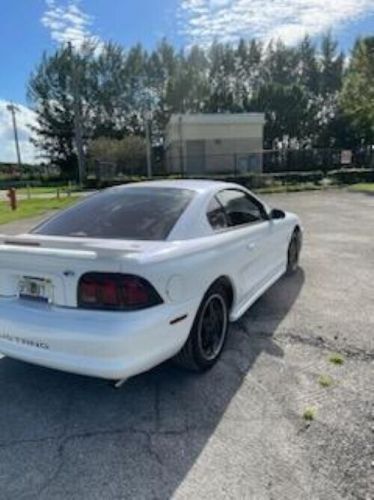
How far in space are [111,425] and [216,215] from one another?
1.95 meters

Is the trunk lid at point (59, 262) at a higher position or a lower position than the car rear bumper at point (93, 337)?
higher

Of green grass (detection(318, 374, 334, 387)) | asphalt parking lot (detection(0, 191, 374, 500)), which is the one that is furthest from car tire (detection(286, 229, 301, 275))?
green grass (detection(318, 374, 334, 387))

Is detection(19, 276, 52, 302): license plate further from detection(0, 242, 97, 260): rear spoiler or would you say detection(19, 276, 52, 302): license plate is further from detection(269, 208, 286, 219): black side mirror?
detection(269, 208, 286, 219): black side mirror

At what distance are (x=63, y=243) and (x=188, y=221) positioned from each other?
98 cm

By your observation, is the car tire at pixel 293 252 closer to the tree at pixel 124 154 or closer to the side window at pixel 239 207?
the side window at pixel 239 207

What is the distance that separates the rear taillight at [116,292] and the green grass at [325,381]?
1476 millimetres

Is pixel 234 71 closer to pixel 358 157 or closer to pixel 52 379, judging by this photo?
pixel 358 157

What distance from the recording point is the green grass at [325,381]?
11.5ft

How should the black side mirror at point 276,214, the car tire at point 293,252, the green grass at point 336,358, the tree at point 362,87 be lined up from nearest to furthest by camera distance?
1. the green grass at point 336,358
2. the black side mirror at point 276,214
3. the car tire at point 293,252
4. the tree at point 362,87

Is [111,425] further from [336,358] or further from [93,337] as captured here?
[336,358]

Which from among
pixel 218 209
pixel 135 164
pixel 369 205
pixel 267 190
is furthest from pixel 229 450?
pixel 135 164

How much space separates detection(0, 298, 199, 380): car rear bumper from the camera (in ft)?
9.41

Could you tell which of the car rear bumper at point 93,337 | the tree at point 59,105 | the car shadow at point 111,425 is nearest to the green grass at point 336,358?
the car shadow at point 111,425

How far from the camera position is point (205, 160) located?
1443 inches
